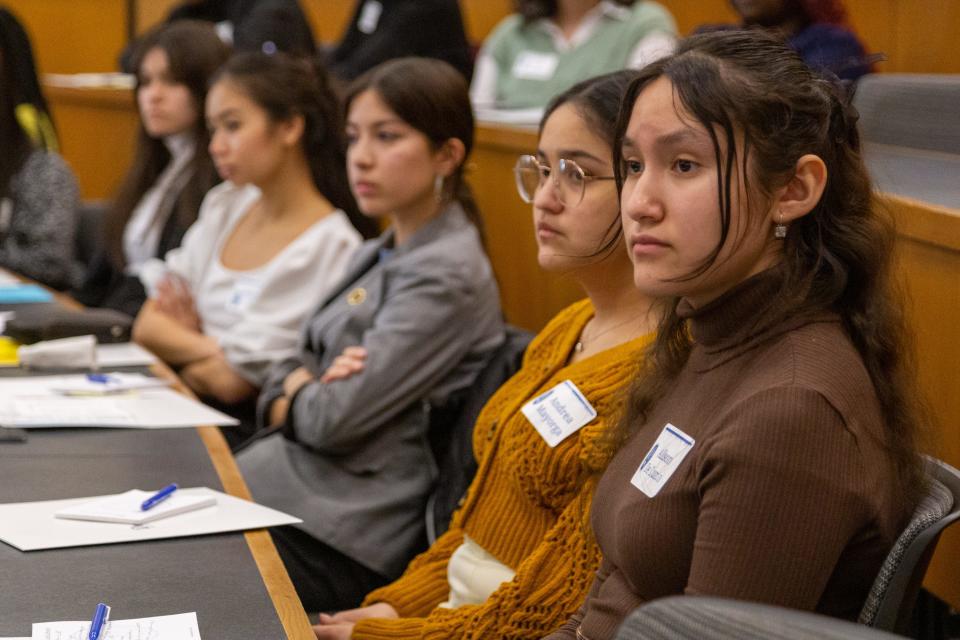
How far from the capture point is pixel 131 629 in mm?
1181

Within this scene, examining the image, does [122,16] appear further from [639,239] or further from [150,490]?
[639,239]

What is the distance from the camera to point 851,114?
123 centimetres

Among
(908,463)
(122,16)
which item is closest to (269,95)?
(908,463)

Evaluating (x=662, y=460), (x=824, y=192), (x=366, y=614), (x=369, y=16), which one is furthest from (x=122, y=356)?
(x=369, y=16)

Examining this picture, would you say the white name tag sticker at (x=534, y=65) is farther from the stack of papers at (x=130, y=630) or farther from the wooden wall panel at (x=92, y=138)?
the stack of papers at (x=130, y=630)

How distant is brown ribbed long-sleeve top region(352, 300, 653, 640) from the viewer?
4.95 feet

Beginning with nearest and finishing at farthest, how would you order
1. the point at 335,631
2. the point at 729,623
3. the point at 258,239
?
the point at 729,623 → the point at 335,631 → the point at 258,239

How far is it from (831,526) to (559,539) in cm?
54

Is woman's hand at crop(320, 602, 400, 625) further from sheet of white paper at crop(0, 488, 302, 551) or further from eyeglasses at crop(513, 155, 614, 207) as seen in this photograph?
eyeglasses at crop(513, 155, 614, 207)

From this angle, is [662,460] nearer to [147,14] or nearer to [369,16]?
[369,16]

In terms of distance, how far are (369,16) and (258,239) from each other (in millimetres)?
1551

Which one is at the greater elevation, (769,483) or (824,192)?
(824,192)

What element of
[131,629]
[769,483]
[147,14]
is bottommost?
[147,14]

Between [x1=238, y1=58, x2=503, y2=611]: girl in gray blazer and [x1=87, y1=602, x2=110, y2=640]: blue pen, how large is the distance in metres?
0.83
